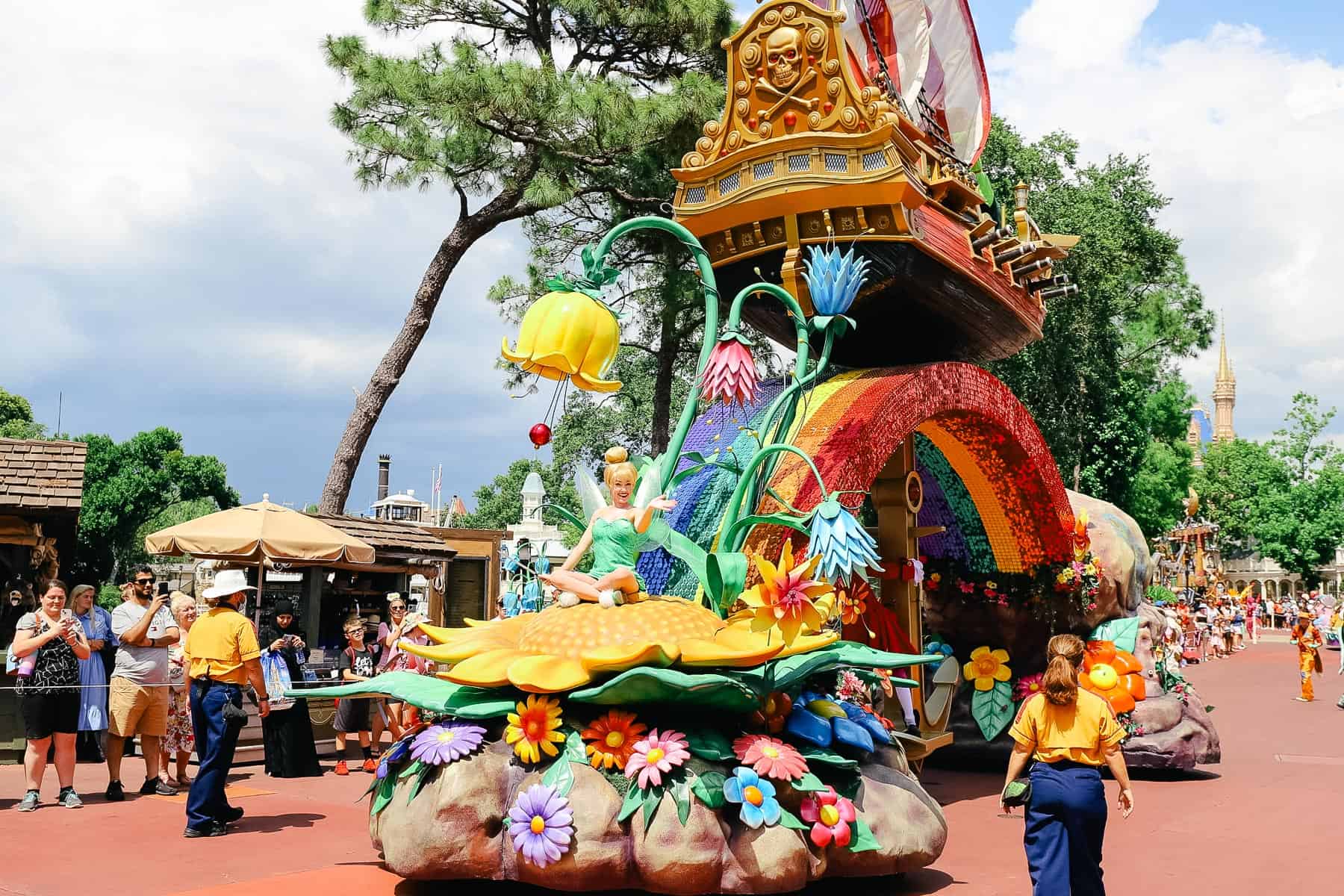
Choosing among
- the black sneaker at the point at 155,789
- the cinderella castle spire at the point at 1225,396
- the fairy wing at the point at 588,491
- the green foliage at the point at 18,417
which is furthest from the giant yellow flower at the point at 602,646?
the cinderella castle spire at the point at 1225,396

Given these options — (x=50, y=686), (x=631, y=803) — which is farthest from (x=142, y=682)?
(x=631, y=803)

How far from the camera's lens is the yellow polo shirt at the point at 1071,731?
179 inches

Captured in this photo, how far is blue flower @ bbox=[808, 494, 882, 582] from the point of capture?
539 cm

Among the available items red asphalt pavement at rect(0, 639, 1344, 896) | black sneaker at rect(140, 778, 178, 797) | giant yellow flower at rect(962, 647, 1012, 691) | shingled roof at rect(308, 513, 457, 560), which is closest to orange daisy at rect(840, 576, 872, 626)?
red asphalt pavement at rect(0, 639, 1344, 896)

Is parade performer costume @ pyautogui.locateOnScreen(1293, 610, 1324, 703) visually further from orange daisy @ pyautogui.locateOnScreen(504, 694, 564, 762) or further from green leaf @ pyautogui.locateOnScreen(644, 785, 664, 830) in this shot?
orange daisy @ pyautogui.locateOnScreen(504, 694, 564, 762)

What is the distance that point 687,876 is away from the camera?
16.1 ft

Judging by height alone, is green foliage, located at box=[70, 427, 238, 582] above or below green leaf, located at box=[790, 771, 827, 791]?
above

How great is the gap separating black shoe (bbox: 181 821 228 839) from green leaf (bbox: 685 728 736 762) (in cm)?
308

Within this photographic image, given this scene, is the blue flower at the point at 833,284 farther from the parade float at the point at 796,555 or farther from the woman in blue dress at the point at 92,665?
the woman in blue dress at the point at 92,665

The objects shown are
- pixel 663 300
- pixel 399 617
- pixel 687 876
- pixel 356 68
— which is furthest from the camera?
pixel 663 300

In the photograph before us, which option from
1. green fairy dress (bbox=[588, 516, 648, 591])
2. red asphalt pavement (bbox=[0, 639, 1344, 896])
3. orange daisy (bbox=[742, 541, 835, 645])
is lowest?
red asphalt pavement (bbox=[0, 639, 1344, 896])

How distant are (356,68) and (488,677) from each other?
11.3 m

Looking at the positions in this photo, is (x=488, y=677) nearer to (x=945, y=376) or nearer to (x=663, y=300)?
(x=945, y=376)

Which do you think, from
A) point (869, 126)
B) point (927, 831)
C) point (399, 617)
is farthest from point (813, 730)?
point (399, 617)
